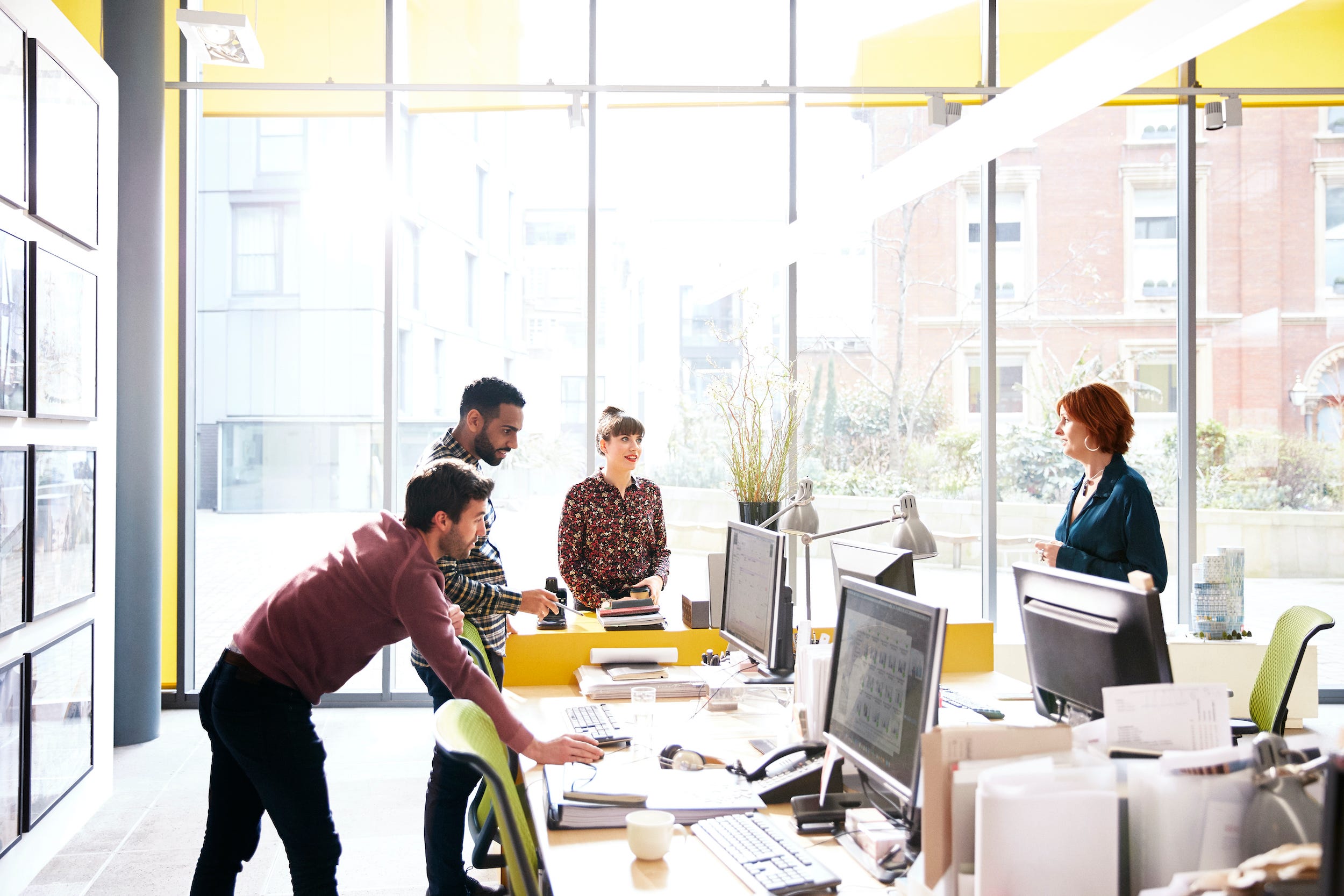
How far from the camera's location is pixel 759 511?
13.9ft

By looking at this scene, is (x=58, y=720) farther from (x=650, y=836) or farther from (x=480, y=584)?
(x=650, y=836)

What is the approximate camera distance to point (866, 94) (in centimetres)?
548

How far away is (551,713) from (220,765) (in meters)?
0.87

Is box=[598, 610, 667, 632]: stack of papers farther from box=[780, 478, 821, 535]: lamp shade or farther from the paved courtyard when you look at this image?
the paved courtyard

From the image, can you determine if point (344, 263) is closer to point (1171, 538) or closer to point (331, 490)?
point (331, 490)

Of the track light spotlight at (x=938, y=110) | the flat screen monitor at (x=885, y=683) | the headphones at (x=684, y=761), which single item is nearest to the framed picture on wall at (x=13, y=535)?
the headphones at (x=684, y=761)

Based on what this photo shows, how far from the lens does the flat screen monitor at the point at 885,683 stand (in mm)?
1701

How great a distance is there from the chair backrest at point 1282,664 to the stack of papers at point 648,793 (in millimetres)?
1975

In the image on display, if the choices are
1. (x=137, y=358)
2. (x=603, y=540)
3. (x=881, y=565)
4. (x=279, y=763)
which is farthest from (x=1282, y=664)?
(x=137, y=358)

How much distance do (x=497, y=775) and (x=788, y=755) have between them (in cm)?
81

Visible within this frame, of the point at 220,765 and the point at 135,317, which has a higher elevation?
the point at 135,317

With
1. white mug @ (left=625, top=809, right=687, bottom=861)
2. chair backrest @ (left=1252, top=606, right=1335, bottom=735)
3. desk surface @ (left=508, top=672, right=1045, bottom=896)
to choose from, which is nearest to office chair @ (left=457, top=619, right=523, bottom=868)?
desk surface @ (left=508, top=672, right=1045, bottom=896)

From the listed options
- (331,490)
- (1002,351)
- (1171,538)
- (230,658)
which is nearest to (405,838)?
(230,658)

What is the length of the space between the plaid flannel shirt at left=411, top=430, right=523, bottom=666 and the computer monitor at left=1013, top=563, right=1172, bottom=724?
1.52 m
